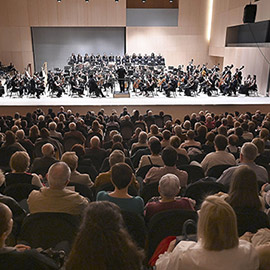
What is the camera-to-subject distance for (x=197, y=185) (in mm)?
3285

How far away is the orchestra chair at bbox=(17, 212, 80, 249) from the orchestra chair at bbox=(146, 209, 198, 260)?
61 cm

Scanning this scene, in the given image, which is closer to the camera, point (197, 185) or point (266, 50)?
point (197, 185)

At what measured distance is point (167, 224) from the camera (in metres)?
2.51

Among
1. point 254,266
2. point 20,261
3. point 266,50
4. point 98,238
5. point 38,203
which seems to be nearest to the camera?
point 98,238

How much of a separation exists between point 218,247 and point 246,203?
971mm

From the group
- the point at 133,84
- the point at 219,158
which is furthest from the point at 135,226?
the point at 133,84

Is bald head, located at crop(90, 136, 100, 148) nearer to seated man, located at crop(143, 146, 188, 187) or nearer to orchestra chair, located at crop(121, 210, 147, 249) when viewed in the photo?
seated man, located at crop(143, 146, 188, 187)

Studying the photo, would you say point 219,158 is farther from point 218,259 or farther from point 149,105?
point 149,105

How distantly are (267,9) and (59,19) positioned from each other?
13664mm

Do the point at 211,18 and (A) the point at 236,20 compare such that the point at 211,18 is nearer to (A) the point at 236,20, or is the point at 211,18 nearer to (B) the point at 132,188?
(A) the point at 236,20

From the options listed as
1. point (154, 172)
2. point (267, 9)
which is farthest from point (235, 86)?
point (154, 172)

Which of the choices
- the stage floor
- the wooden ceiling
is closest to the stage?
the stage floor

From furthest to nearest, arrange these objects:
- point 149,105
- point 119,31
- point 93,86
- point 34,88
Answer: point 119,31, point 34,88, point 93,86, point 149,105

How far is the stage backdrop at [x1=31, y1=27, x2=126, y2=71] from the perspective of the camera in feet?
73.0
